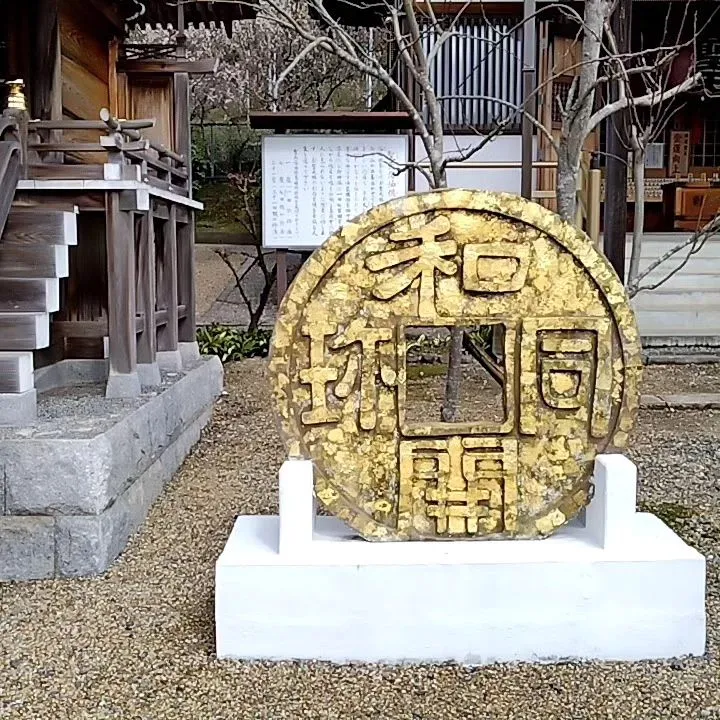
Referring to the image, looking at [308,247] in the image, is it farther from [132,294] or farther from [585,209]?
[132,294]

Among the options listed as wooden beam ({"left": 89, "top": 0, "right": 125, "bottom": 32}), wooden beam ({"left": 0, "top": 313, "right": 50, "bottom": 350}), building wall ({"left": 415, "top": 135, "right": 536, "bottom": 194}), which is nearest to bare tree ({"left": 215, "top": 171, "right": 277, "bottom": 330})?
building wall ({"left": 415, "top": 135, "right": 536, "bottom": 194})

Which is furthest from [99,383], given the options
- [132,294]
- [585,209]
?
[585,209]

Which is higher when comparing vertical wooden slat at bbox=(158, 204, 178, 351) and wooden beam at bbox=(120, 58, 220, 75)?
wooden beam at bbox=(120, 58, 220, 75)

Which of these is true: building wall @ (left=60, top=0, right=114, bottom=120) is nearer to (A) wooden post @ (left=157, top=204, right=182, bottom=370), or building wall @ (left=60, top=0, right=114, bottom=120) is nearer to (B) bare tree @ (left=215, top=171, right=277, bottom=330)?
(A) wooden post @ (left=157, top=204, right=182, bottom=370)

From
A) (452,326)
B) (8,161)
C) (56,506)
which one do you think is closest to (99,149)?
(8,161)

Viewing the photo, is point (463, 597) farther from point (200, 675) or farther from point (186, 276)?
point (186, 276)

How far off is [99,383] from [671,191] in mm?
11372

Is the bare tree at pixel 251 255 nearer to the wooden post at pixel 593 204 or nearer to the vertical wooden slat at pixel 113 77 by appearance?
the vertical wooden slat at pixel 113 77

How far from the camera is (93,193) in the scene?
5.62 meters

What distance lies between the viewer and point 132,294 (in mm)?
5668

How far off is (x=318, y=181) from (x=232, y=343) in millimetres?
2231

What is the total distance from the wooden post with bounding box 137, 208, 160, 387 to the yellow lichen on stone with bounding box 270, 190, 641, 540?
127 inches

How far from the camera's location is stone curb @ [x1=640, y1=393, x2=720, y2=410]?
7863 mm

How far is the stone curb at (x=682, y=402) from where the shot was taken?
25.8ft
